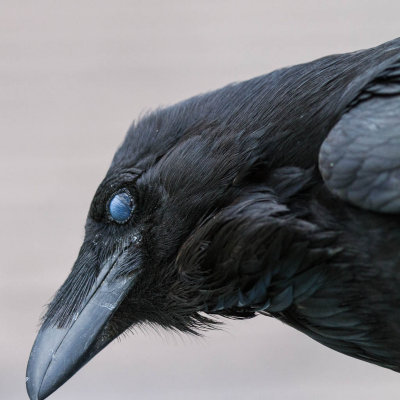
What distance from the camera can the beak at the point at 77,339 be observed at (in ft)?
7.79

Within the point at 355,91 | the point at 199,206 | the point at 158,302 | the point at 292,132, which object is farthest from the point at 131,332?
the point at 355,91

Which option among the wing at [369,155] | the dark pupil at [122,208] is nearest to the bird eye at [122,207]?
the dark pupil at [122,208]

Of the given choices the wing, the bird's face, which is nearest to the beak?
the bird's face

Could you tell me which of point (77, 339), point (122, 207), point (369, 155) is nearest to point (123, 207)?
point (122, 207)

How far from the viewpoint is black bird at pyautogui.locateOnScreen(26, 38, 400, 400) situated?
7.14ft

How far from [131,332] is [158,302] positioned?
13 cm

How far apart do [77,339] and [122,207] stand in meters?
0.32

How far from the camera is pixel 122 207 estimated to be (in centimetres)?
247

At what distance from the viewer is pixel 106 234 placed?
2.50 metres

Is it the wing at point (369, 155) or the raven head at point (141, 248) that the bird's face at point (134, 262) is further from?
the wing at point (369, 155)

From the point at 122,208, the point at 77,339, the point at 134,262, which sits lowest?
the point at 77,339

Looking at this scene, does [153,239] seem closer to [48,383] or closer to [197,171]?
[197,171]

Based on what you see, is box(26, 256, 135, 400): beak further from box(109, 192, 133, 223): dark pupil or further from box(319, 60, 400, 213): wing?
box(319, 60, 400, 213): wing

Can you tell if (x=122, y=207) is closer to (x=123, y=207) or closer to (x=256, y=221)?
(x=123, y=207)
